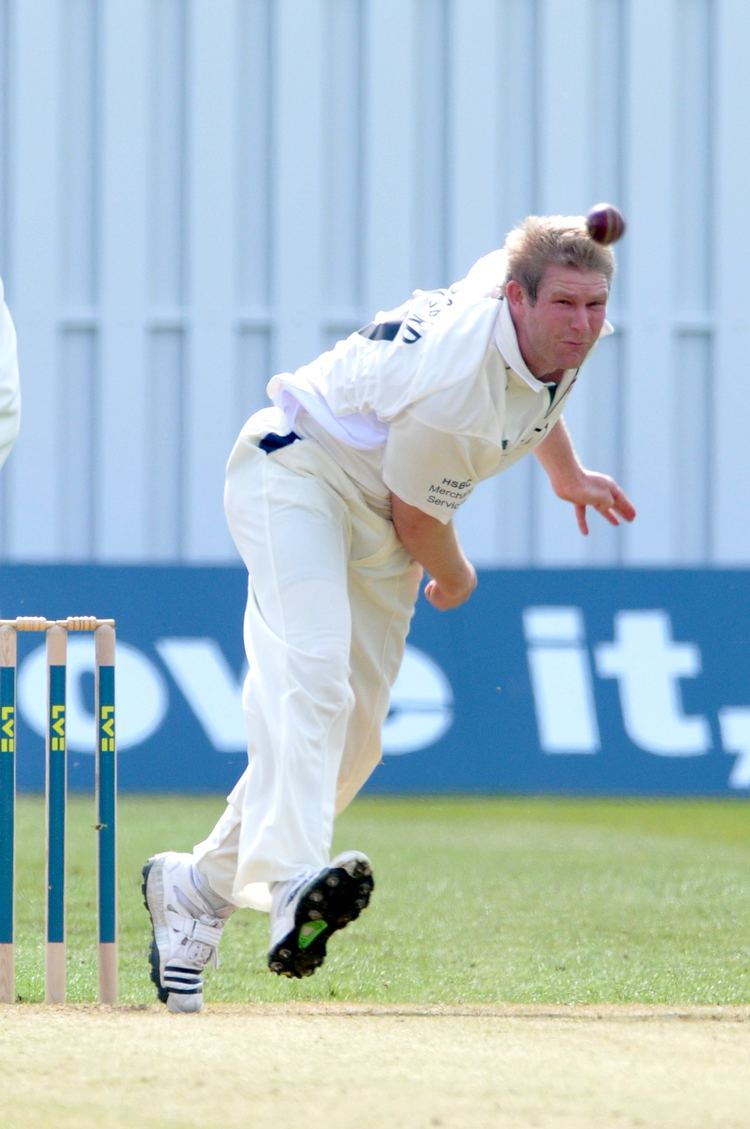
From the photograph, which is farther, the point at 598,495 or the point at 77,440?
the point at 77,440

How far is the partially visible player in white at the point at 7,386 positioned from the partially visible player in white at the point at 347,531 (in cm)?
38

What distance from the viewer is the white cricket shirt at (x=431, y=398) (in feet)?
8.77

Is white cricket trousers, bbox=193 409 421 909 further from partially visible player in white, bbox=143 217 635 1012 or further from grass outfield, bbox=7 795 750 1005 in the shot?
grass outfield, bbox=7 795 750 1005

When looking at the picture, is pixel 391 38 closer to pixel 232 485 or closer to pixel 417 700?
pixel 417 700

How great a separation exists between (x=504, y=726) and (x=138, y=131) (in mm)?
4291

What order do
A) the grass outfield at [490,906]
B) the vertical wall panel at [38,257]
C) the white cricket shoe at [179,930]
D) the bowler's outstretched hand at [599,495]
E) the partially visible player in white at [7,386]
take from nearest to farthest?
the partially visible player in white at [7,386]
the white cricket shoe at [179,930]
the bowler's outstretched hand at [599,495]
the grass outfield at [490,906]
the vertical wall panel at [38,257]

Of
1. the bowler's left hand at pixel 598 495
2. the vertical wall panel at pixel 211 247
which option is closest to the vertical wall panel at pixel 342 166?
the vertical wall panel at pixel 211 247

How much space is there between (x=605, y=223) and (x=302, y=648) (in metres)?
0.78

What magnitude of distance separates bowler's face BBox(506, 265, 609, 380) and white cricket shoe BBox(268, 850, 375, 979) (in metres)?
0.79

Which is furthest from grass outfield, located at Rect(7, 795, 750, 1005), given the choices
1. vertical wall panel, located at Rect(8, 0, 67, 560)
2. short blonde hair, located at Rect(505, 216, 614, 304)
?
vertical wall panel, located at Rect(8, 0, 67, 560)

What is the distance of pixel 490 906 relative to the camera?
4.42 metres

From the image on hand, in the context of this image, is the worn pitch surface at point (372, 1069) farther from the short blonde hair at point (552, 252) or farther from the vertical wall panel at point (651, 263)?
the vertical wall panel at point (651, 263)

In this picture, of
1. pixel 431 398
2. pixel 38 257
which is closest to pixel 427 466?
pixel 431 398

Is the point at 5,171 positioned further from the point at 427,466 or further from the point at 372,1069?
the point at 372,1069
